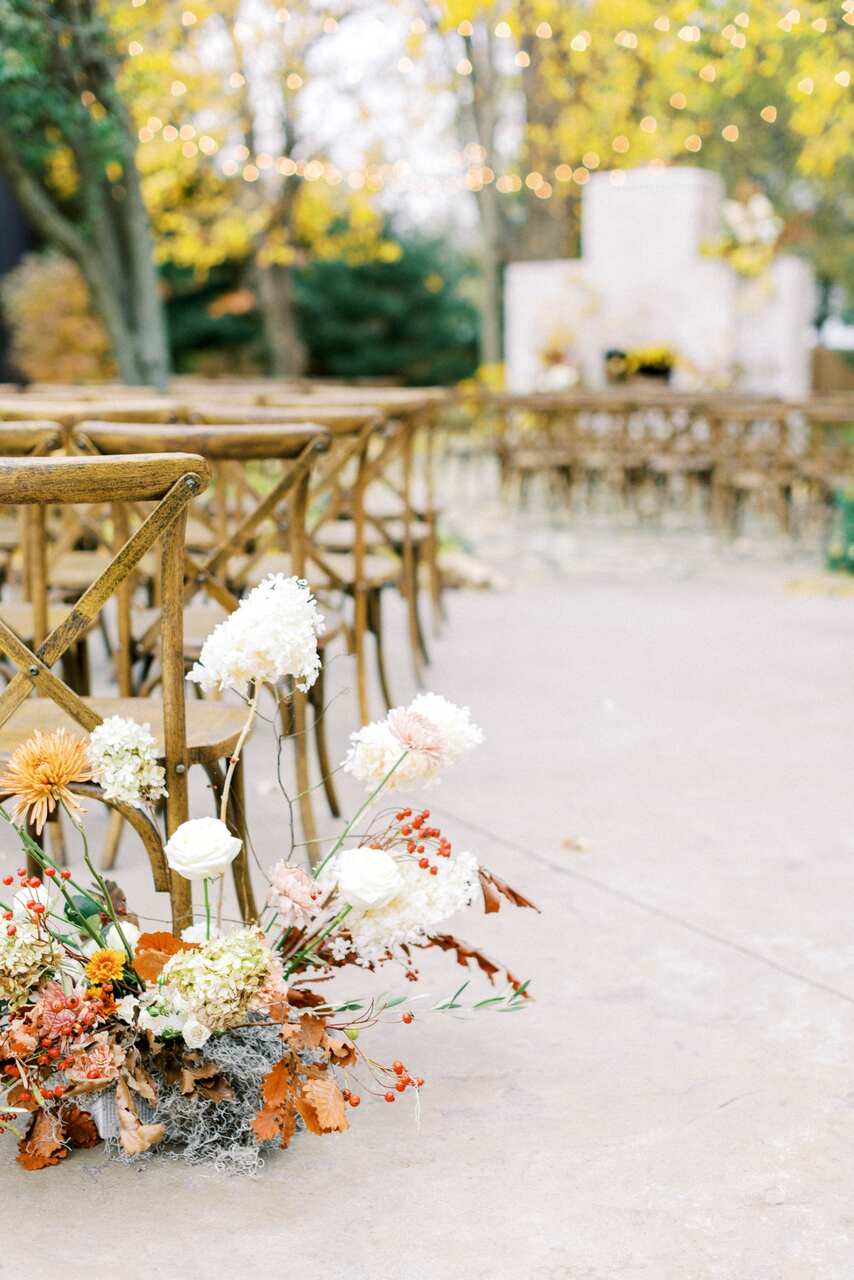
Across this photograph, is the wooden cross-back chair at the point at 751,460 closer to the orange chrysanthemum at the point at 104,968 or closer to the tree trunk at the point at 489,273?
the orange chrysanthemum at the point at 104,968

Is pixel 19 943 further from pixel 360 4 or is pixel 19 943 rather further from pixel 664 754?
pixel 360 4

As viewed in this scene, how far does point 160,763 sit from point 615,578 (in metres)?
6.32

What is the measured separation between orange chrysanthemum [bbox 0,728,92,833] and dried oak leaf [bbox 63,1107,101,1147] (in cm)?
44

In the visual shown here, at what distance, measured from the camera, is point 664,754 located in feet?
15.3

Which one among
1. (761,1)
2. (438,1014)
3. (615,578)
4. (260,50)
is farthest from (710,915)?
(260,50)

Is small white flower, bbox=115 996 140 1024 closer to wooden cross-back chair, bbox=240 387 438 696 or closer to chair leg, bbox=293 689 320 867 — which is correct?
chair leg, bbox=293 689 320 867

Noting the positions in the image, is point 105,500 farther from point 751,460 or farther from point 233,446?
point 751,460

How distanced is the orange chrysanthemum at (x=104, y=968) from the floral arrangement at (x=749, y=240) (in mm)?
13698

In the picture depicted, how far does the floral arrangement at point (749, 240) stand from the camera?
1481 cm

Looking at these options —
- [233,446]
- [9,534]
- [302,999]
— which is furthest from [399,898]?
[9,534]

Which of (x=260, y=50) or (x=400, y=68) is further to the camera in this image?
(x=400, y=68)

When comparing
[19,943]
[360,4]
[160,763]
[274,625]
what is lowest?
[19,943]

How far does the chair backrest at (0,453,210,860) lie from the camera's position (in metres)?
2.26

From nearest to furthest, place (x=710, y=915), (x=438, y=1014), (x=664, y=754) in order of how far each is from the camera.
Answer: (x=438, y=1014) → (x=710, y=915) → (x=664, y=754)
